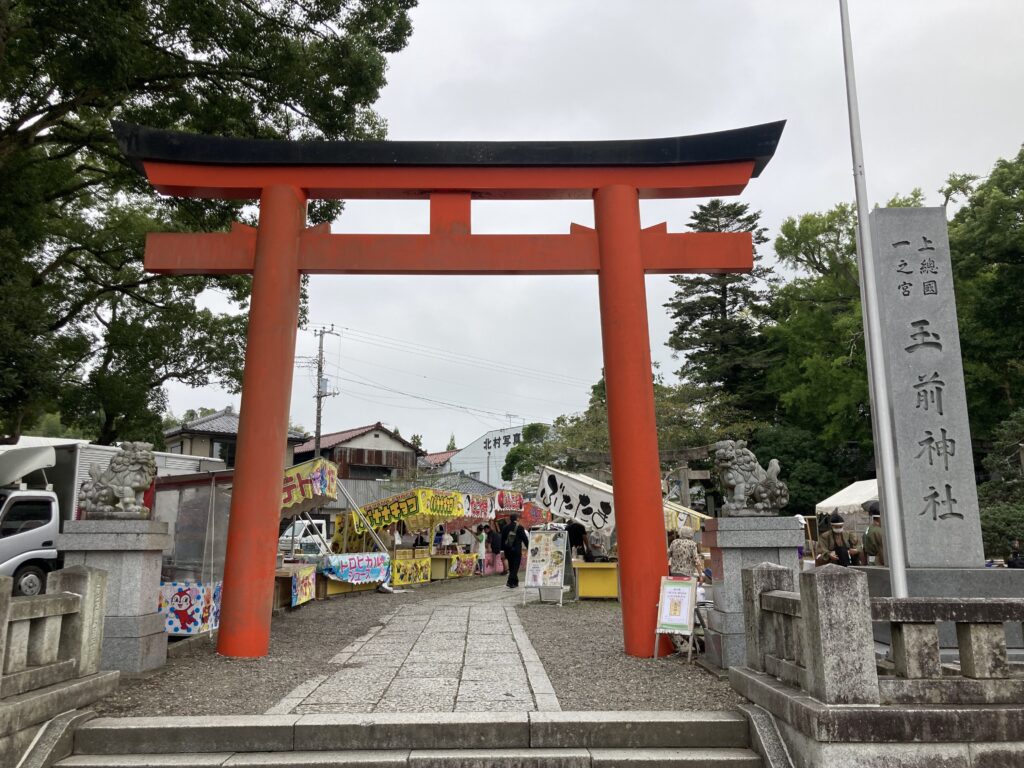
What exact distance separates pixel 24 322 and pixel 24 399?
1.20 m

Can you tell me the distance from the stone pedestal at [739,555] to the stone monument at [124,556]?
18.0ft

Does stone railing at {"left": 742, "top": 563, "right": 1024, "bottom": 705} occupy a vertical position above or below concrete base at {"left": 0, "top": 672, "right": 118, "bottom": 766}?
above

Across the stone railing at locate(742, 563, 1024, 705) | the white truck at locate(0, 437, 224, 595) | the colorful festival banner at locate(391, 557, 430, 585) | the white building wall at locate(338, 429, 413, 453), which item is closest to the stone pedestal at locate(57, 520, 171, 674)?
the white truck at locate(0, 437, 224, 595)

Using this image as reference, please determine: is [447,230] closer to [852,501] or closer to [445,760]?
[445,760]

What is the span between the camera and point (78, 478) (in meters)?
14.5

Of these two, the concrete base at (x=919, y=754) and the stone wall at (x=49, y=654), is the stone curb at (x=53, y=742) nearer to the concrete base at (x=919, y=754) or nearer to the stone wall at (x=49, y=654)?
the stone wall at (x=49, y=654)

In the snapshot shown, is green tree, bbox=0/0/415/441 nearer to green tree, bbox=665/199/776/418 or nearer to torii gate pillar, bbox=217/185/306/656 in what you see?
torii gate pillar, bbox=217/185/306/656

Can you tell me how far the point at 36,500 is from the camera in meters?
13.1

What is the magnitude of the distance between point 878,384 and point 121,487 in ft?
24.8

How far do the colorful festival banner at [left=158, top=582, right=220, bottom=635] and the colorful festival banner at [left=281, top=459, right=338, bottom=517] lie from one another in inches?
135

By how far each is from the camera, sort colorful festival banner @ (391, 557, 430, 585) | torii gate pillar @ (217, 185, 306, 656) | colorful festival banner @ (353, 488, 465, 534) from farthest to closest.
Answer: colorful festival banner @ (353, 488, 465, 534) < colorful festival banner @ (391, 557, 430, 585) < torii gate pillar @ (217, 185, 306, 656)

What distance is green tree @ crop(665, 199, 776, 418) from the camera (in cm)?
3538

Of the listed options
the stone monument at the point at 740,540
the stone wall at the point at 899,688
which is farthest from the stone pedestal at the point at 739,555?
the stone wall at the point at 899,688

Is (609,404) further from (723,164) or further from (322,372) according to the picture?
(322,372)
